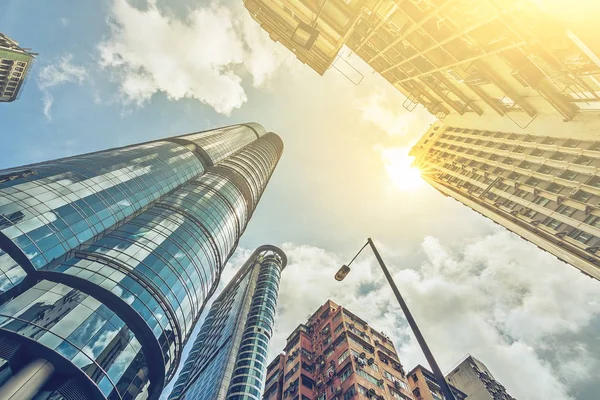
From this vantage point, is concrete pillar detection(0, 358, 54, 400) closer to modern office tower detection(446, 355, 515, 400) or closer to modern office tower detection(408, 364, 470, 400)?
modern office tower detection(408, 364, 470, 400)

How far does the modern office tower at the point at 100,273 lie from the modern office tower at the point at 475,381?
55.7 metres

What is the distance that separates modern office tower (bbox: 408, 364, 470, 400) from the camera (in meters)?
51.9

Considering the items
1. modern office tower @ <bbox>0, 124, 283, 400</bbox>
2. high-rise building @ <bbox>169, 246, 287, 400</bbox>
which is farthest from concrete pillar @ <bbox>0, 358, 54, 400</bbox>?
high-rise building @ <bbox>169, 246, 287, 400</bbox>

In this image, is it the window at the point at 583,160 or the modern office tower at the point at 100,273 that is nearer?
the window at the point at 583,160

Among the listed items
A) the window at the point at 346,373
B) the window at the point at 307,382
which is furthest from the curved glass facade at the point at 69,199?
the window at the point at 346,373

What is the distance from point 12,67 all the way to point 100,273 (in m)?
105

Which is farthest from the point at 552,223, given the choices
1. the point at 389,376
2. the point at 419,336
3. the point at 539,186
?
the point at 389,376

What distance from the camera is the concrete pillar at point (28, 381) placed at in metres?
24.5

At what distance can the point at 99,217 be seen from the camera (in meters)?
43.5

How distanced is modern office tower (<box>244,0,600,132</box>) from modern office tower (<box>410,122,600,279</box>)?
2457mm

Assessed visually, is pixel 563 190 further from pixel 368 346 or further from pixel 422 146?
pixel 368 346

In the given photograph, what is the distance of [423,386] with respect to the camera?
5322 cm

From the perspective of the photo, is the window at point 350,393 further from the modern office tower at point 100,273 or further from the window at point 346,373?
the modern office tower at point 100,273

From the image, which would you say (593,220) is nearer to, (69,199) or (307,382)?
(307,382)
